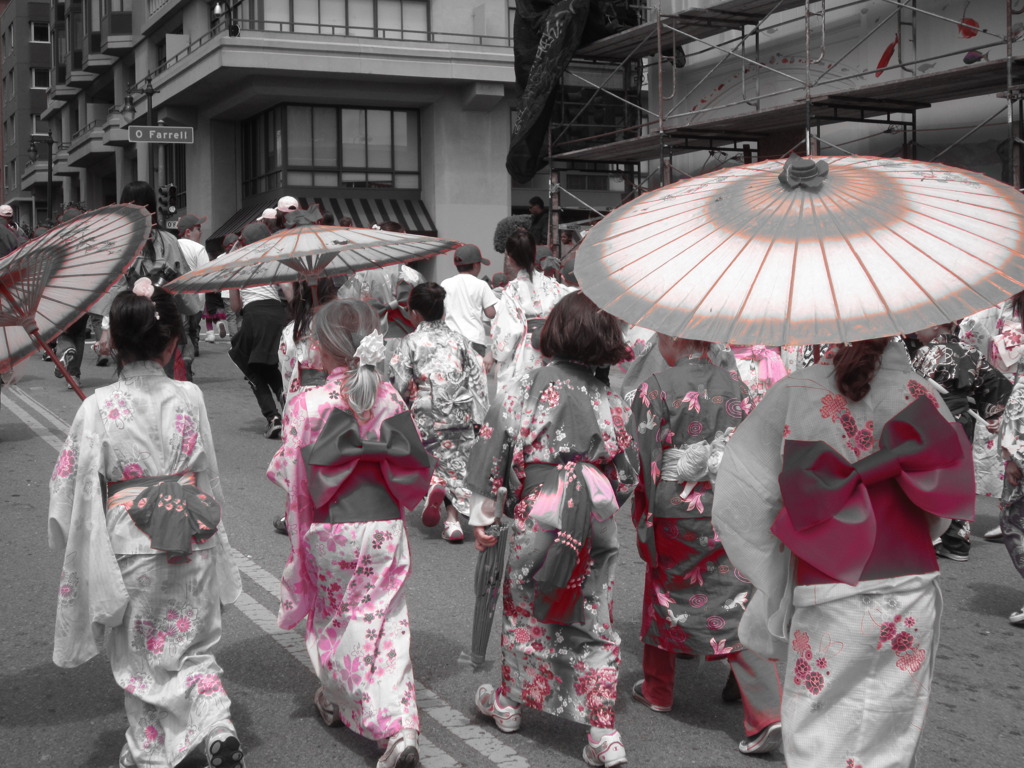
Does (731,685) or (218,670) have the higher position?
(218,670)

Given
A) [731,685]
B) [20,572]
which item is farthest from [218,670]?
[20,572]

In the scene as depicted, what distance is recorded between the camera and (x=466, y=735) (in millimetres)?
4141

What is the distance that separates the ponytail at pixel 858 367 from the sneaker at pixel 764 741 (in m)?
1.61

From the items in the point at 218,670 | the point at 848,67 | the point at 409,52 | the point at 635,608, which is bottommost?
the point at 635,608

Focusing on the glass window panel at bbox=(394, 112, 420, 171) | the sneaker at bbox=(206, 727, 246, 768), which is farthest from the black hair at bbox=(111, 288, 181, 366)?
the glass window panel at bbox=(394, 112, 420, 171)

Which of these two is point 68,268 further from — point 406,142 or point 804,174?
point 406,142

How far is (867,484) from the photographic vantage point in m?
2.80

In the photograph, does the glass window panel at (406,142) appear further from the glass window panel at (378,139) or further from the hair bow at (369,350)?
the hair bow at (369,350)

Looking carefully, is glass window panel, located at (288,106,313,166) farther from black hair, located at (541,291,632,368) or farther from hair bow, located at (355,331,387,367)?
black hair, located at (541,291,632,368)

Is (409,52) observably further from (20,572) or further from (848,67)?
(20,572)

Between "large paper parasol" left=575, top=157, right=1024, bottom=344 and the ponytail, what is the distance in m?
0.41

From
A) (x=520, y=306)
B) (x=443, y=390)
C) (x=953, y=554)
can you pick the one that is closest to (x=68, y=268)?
(x=443, y=390)

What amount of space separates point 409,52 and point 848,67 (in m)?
14.6

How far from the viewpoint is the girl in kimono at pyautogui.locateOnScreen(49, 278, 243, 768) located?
368cm
